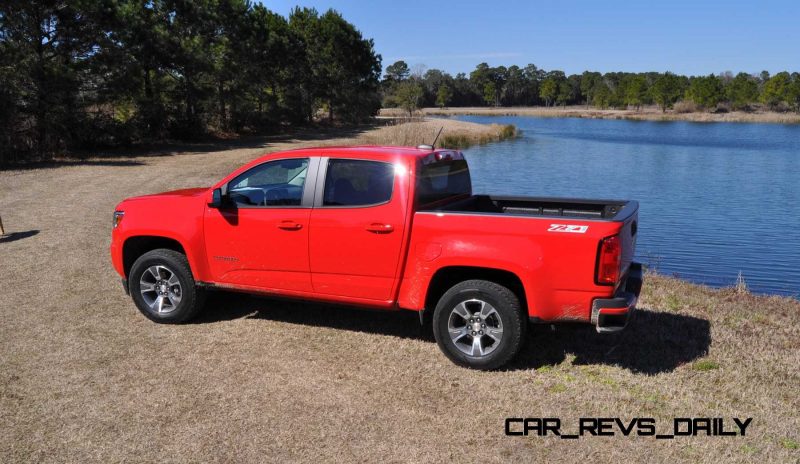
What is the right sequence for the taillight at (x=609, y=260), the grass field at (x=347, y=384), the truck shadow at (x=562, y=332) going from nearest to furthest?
the grass field at (x=347, y=384), the taillight at (x=609, y=260), the truck shadow at (x=562, y=332)

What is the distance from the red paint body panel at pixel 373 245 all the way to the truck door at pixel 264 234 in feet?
0.04

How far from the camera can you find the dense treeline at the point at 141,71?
2297cm

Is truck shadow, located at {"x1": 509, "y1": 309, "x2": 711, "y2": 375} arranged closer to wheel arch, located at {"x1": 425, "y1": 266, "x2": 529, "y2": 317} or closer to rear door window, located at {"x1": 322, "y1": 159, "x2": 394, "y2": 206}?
wheel arch, located at {"x1": 425, "y1": 266, "x2": 529, "y2": 317}

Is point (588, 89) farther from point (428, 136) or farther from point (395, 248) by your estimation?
point (395, 248)

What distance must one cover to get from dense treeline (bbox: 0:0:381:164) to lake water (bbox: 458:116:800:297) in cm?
1513

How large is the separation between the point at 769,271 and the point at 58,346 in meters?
12.1

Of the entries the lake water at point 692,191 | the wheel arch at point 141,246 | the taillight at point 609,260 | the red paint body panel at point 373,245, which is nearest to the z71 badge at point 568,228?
the red paint body panel at point 373,245

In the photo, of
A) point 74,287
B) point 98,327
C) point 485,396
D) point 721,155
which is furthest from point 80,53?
point 721,155

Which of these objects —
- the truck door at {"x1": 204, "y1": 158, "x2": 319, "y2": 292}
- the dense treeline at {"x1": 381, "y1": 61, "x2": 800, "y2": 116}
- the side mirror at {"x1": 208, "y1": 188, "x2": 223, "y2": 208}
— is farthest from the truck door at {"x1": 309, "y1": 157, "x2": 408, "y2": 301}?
the dense treeline at {"x1": 381, "y1": 61, "x2": 800, "y2": 116}

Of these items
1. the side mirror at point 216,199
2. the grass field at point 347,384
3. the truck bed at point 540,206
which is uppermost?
the side mirror at point 216,199

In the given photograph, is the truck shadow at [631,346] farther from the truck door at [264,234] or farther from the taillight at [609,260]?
the truck door at [264,234]

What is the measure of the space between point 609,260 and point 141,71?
27071 mm

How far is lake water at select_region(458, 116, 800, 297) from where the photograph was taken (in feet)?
41.3

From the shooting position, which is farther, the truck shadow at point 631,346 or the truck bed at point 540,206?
the truck bed at point 540,206
